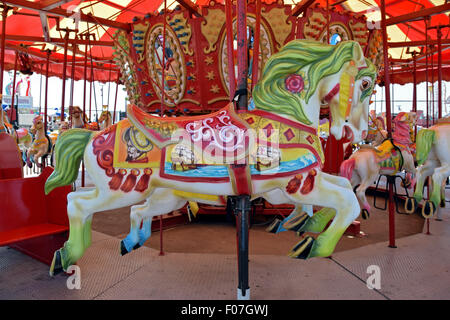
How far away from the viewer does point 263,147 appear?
1646 mm

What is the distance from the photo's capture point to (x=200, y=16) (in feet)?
A: 12.2

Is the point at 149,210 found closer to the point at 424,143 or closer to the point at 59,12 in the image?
the point at 424,143

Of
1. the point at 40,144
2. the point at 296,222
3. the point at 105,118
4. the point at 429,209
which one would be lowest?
the point at 429,209

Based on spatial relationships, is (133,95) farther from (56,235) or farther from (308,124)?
(308,124)

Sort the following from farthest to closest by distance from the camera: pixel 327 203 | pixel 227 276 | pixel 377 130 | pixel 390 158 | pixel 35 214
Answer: pixel 377 130 → pixel 390 158 → pixel 35 214 → pixel 227 276 → pixel 327 203

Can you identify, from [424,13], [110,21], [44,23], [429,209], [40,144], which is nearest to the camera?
[429,209]

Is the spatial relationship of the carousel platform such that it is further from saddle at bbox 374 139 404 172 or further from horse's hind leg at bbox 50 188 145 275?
saddle at bbox 374 139 404 172

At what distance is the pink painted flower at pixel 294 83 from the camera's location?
1714 millimetres

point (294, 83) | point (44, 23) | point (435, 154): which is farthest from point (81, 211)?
point (435, 154)

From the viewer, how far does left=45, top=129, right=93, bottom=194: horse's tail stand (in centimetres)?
188

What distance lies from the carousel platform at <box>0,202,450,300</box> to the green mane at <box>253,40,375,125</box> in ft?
4.13

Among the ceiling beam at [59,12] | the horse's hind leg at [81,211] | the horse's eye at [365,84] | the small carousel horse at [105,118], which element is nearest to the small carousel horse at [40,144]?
the small carousel horse at [105,118]

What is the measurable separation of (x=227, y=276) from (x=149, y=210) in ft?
2.91

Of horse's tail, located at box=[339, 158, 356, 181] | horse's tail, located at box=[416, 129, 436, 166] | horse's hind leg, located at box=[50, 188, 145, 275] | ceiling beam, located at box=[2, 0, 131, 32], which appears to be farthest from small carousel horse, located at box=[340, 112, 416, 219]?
ceiling beam, located at box=[2, 0, 131, 32]
